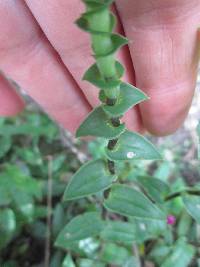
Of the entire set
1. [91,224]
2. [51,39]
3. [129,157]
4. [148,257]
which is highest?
[51,39]

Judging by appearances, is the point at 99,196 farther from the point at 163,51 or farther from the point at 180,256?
the point at 163,51

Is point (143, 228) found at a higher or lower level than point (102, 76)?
lower

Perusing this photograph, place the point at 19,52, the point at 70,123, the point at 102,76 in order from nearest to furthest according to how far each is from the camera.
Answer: the point at 102,76 → the point at 19,52 → the point at 70,123

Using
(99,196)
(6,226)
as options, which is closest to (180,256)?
(99,196)

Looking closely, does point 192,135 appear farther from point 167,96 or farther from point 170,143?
point 167,96

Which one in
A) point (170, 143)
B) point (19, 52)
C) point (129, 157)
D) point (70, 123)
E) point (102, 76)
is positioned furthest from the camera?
point (170, 143)

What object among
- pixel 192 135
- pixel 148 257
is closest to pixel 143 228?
pixel 148 257

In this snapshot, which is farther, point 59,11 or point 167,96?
point 167,96
